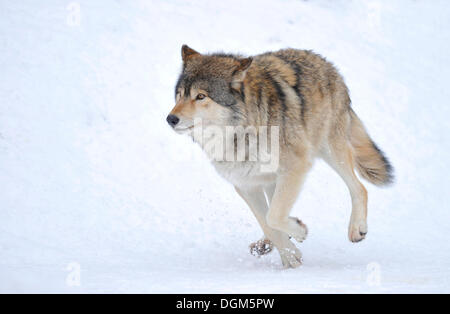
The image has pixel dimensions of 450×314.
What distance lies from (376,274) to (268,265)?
110cm

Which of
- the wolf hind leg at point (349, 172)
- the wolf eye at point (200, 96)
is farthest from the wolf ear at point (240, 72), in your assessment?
the wolf hind leg at point (349, 172)

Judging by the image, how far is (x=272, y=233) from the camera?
4.29m

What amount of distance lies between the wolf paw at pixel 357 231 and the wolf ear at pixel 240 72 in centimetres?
164

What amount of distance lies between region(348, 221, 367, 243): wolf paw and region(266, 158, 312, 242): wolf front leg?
2.02 ft

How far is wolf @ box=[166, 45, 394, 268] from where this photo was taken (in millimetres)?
3916

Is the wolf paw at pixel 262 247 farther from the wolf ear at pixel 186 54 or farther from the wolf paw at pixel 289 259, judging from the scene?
the wolf ear at pixel 186 54

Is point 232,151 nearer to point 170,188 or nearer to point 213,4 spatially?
point 170,188

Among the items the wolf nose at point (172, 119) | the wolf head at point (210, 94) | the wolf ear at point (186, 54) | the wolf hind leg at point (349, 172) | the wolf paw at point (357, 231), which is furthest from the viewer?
the wolf hind leg at point (349, 172)

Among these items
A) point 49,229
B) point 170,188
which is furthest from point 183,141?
point 49,229

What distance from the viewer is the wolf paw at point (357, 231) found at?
4477mm

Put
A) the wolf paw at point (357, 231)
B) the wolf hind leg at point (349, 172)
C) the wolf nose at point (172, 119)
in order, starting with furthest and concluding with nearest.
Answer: the wolf hind leg at point (349, 172)
the wolf paw at point (357, 231)
the wolf nose at point (172, 119)

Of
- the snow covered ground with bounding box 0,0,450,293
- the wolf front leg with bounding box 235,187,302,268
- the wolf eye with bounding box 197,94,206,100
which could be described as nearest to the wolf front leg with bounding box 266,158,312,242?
the wolf front leg with bounding box 235,187,302,268

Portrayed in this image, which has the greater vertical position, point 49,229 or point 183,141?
point 183,141

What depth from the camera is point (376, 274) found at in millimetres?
Answer: 3621
